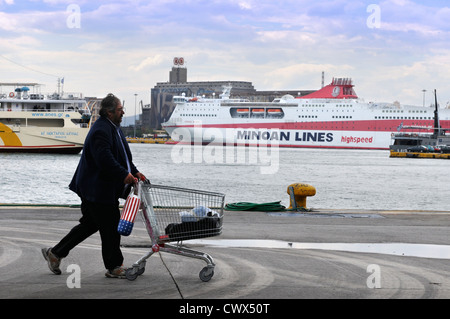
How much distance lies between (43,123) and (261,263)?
55634 millimetres

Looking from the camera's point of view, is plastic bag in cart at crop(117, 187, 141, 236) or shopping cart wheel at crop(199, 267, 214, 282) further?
shopping cart wheel at crop(199, 267, 214, 282)

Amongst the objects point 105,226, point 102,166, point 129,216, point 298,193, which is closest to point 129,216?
point 129,216

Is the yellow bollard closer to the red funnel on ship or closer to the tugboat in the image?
the tugboat

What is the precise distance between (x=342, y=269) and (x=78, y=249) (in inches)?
113

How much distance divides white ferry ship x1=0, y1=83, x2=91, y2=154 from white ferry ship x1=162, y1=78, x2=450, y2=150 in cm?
5617

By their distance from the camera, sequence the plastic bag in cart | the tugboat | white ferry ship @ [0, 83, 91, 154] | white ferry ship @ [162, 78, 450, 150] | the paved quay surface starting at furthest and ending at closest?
white ferry ship @ [162, 78, 450, 150], the tugboat, white ferry ship @ [0, 83, 91, 154], the plastic bag in cart, the paved quay surface

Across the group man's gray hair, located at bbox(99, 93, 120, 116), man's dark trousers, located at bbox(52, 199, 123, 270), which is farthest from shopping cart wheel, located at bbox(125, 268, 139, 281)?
man's gray hair, located at bbox(99, 93, 120, 116)

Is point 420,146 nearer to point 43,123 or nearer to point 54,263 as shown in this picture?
point 43,123

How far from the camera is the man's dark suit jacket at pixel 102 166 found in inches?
211

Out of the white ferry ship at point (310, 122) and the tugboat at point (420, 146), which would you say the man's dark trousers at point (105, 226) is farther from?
the white ferry ship at point (310, 122)

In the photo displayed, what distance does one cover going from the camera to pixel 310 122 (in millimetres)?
114688

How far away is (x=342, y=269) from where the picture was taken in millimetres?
6105

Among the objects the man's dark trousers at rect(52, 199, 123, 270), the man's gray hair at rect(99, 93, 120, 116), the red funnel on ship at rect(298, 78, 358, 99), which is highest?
the red funnel on ship at rect(298, 78, 358, 99)

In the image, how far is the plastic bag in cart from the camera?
17.0 ft
